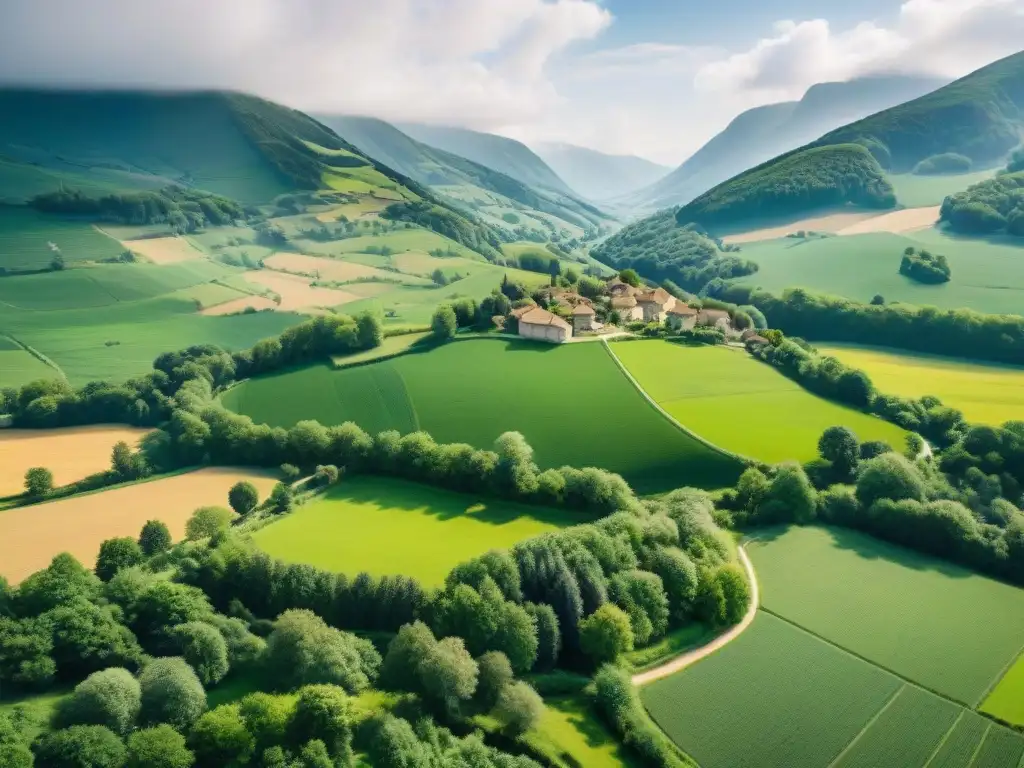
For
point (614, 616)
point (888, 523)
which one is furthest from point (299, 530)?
point (888, 523)

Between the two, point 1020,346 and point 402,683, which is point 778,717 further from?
point 1020,346

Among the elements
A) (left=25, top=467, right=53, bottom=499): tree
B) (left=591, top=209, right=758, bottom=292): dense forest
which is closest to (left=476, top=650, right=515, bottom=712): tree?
(left=25, top=467, right=53, bottom=499): tree

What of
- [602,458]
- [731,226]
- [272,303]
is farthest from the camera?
[731,226]

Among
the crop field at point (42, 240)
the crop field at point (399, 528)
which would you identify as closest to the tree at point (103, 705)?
the crop field at point (399, 528)

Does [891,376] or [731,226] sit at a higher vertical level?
[731,226]

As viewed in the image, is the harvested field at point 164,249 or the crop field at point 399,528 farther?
the harvested field at point 164,249

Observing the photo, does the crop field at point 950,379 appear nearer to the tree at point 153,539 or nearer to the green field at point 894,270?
the green field at point 894,270

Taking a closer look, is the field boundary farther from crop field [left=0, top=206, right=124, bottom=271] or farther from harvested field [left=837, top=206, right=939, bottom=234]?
harvested field [left=837, top=206, right=939, bottom=234]
